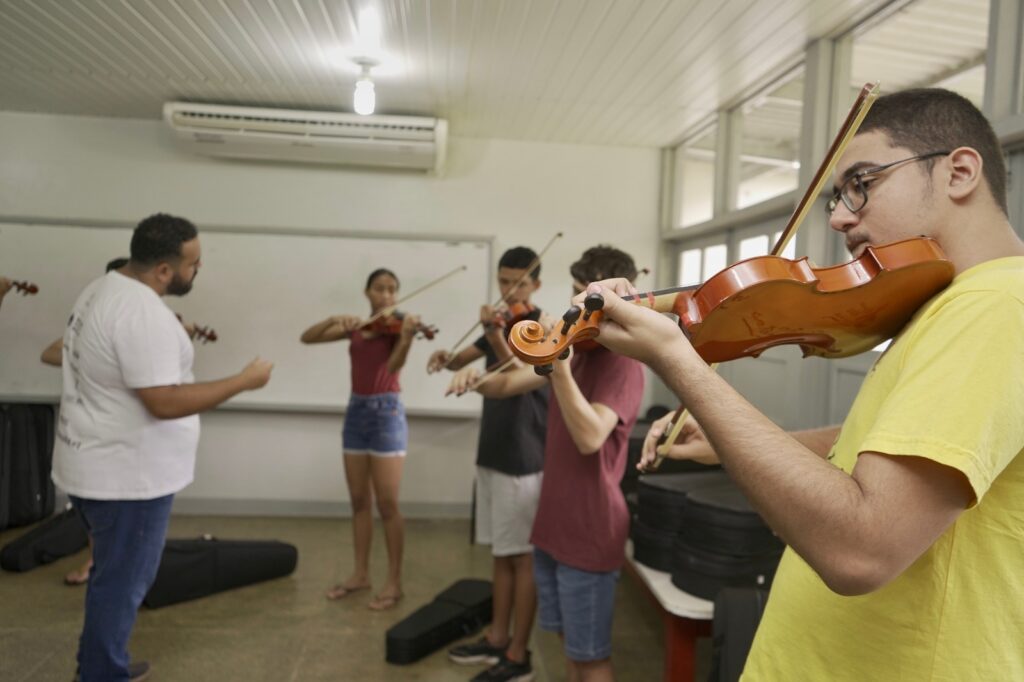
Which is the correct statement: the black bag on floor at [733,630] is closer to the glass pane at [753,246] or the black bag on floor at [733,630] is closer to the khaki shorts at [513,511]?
the khaki shorts at [513,511]

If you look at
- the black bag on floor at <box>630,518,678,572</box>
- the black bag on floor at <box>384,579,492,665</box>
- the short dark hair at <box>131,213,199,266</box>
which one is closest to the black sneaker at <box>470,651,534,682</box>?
the black bag on floor at <box>384,579,492,665</box>

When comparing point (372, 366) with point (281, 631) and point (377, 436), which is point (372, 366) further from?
point (281, 631)

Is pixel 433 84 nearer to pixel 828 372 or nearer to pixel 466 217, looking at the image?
pixel 466 217

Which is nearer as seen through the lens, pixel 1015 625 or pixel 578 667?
pixel 1015 625

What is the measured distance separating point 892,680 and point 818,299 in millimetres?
432

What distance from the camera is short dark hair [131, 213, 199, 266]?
2172 millimetres

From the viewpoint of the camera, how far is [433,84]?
140 inches

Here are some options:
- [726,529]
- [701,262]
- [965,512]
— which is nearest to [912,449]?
[965,512]

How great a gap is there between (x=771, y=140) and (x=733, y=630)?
3.66 m

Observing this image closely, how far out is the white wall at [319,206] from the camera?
170 inches

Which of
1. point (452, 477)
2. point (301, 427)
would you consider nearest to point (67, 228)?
point (301, 427)

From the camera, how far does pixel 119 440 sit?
2.04 meters

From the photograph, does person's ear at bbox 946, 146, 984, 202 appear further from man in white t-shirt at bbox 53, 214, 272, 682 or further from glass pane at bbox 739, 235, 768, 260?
glass pane at bbox 739, 235, 768, 260

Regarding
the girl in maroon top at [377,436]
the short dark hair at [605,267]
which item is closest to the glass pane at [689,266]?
the girl in maroon top at [377,436]
